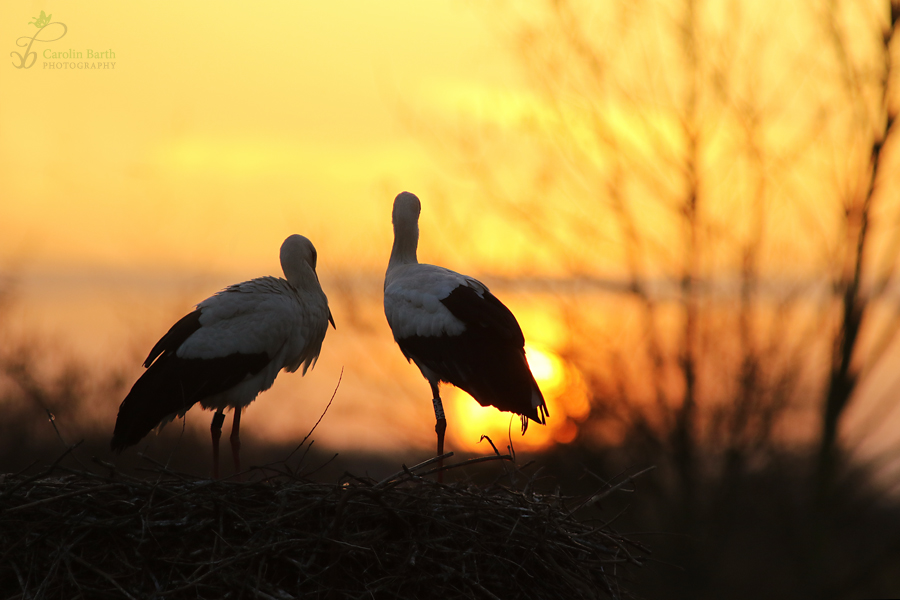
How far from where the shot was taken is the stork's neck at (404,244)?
6180 millimetres

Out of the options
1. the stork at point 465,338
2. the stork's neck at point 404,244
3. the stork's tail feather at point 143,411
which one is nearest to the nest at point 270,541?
the stork's tail feather at point 143,411

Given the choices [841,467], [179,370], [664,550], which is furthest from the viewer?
[664,550]

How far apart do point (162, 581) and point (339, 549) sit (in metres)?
0.75

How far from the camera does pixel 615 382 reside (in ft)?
39.0

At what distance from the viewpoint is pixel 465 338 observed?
5.44 m

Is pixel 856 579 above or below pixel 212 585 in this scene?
above

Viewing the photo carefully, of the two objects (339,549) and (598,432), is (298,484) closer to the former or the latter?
(339,549)

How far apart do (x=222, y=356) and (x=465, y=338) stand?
155 cm

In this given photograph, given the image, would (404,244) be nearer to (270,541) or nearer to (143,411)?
(143,411)

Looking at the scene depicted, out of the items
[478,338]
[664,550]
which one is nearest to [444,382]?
[478,338]

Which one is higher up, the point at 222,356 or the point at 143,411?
the point at 222,356

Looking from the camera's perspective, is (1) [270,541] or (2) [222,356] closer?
(1) [270,541]

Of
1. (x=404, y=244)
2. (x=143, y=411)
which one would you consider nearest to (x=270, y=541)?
(x=143, y=411)

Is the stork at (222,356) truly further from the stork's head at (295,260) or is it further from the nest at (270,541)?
the nest at (270,541)
